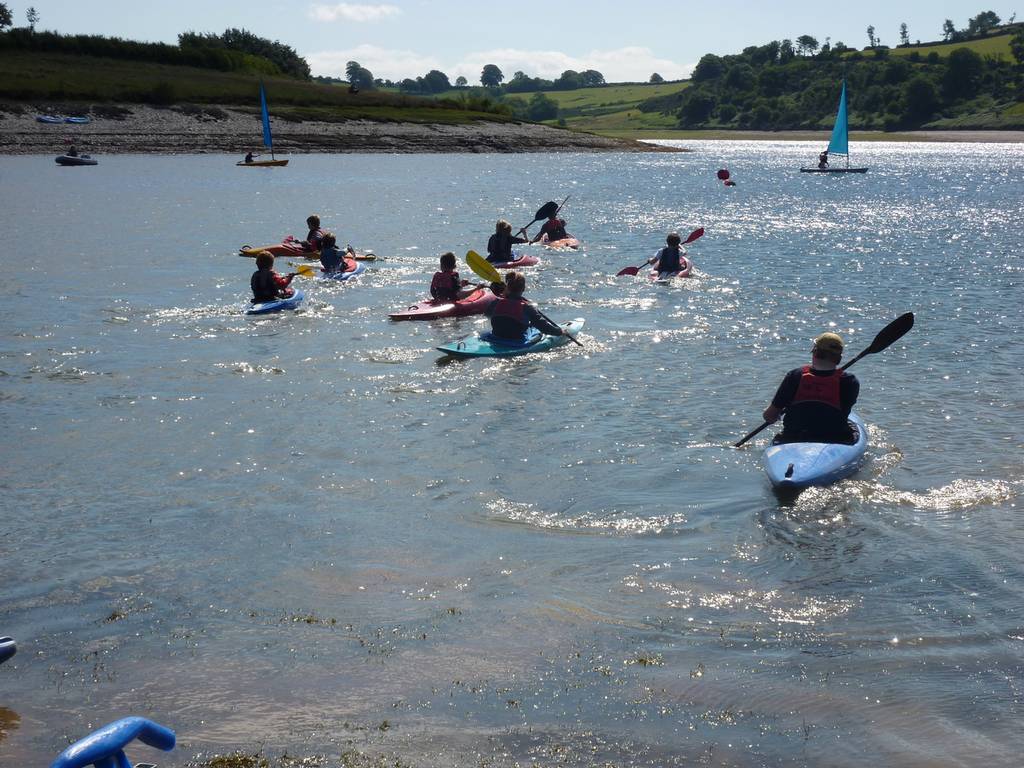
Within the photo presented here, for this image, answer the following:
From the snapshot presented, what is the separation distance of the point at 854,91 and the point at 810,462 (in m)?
163

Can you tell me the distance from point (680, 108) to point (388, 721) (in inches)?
7266

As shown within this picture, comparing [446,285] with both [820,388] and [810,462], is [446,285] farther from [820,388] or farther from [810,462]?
[810,462]

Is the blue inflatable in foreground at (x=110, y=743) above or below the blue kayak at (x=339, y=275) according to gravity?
above

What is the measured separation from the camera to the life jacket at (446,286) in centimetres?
1959

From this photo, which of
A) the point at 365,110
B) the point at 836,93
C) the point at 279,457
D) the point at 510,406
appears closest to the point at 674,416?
the point at 510,406

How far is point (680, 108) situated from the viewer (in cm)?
18138

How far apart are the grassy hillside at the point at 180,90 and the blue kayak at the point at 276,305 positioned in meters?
66.2

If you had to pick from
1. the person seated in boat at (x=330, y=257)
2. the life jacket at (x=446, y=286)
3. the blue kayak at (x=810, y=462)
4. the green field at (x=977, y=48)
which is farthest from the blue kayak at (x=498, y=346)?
the green field at (x=977, y=48)

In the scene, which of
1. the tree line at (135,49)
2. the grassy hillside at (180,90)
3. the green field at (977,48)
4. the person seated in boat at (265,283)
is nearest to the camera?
the person seated in boat at (265,283)

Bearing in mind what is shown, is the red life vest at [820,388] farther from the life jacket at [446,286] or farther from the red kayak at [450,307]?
the life jacket at [446,286]

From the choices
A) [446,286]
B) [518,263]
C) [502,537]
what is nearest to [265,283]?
[446,286]

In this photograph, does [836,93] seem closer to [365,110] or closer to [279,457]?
[365,110]

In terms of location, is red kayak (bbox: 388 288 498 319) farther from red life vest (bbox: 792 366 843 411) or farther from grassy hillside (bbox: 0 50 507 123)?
grassy hillside (bbox: 0 50 507 123)

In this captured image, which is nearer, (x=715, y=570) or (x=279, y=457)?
(x=715, y=570)
